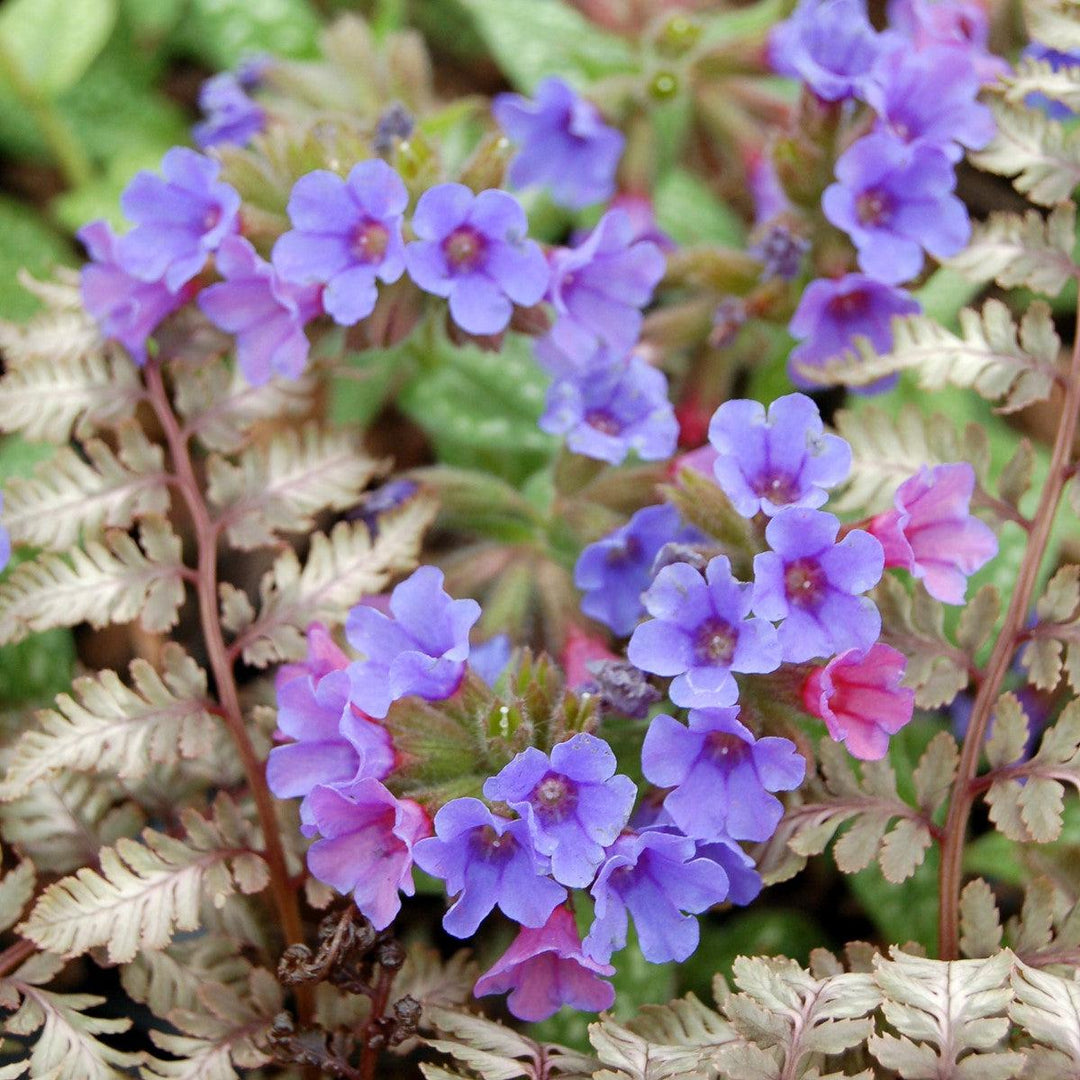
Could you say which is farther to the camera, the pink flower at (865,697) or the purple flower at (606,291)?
the purple flower at (606,291)

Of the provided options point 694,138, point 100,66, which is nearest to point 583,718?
point 694,138

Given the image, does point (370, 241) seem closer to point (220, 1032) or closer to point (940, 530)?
point (940, 530)

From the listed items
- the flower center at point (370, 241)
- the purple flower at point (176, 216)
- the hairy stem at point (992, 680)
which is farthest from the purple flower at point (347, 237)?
the hairy stem at point (992, 680)

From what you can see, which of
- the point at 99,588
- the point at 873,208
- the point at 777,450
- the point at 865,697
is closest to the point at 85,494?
the point at 99,588

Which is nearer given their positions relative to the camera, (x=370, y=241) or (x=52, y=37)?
(x=370, y=241)

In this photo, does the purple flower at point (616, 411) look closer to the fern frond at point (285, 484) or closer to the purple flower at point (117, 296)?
the fern frond at point (285, 484)

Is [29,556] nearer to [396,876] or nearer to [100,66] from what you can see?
[396,876]

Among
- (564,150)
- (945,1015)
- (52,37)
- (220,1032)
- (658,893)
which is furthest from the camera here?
(52,37)
